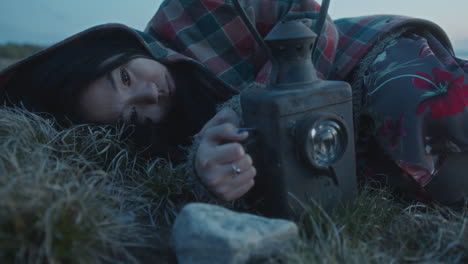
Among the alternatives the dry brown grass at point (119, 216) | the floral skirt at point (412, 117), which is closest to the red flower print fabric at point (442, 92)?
the floral skirt at point (412, 117)

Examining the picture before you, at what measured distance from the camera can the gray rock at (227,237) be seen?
661 millimetres

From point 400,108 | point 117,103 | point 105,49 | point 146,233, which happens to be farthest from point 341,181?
point 105,49

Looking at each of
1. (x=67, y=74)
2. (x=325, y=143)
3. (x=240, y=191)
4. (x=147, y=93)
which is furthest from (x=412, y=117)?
(x=67, y=74)

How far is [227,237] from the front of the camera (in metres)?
0.66

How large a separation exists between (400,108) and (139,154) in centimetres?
79

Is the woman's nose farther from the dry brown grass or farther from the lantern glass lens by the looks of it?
the lantern glass lens

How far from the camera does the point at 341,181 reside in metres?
0.90

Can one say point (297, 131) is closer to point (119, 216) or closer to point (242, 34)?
point (119, 216)

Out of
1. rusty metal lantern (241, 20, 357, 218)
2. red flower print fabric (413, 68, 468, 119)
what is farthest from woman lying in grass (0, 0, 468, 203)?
rusty metal lantern (241, 20, 357, 218)

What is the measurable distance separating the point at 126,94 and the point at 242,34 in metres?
0.45

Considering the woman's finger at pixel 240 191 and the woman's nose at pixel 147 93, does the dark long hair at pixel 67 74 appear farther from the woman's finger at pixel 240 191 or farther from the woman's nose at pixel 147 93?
the woman's finger at pixel 240 191

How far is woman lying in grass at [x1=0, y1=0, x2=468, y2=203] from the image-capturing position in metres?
1.07

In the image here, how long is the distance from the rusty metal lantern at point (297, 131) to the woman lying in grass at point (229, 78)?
4.7 inches

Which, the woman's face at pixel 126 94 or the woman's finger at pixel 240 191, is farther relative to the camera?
the woman's face at pixel 126 94
